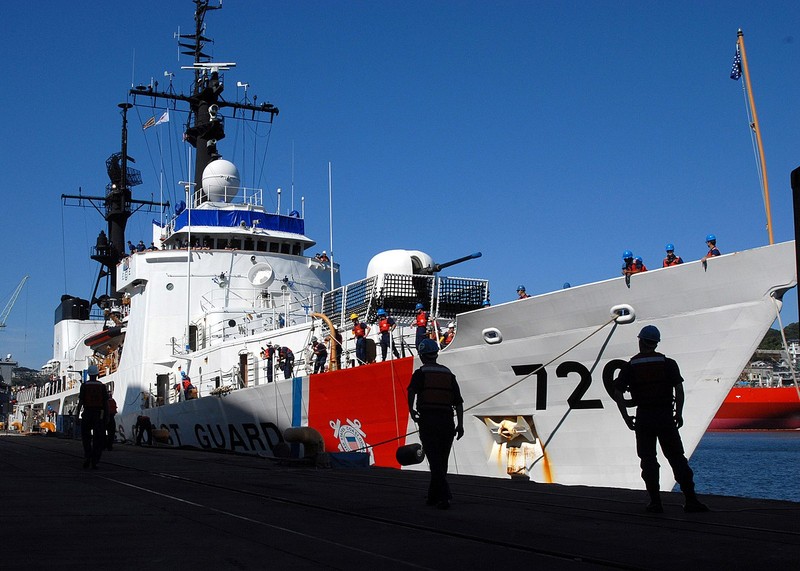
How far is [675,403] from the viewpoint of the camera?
6535 mm

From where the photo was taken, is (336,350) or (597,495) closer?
(597,495)

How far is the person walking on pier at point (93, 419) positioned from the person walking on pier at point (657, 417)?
A: 26.9 ft

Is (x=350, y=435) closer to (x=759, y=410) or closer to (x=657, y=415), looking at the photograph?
(x=657, y=415)

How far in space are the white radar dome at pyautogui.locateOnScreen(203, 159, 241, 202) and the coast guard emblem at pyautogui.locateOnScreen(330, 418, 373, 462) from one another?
13.2 m

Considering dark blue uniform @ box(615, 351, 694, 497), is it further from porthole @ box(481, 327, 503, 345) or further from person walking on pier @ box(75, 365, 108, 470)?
person walking on pier @ box(75, 365, 108, 470)

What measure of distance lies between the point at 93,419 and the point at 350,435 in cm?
524

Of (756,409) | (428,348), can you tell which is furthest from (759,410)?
(428,348)

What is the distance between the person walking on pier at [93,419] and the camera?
1223 cm

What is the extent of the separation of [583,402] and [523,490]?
343cm

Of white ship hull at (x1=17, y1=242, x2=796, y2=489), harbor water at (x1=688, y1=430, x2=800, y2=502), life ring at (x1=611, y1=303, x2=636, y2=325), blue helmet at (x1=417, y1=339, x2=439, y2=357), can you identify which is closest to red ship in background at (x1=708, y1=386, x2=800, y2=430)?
harbor water at (x1=688, y1=430, x2=800, y2=502)

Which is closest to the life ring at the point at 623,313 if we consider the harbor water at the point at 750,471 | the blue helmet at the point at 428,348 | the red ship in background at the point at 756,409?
the blue helmet at the point at 428,348

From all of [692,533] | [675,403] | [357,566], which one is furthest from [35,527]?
[675,403]

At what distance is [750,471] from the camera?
29812 millimetres

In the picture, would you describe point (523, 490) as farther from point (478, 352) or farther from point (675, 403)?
point (478, 352)
